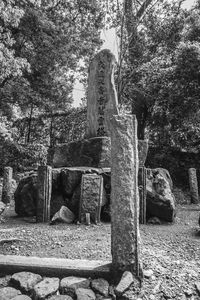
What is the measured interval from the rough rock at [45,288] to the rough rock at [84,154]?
3.60 metres

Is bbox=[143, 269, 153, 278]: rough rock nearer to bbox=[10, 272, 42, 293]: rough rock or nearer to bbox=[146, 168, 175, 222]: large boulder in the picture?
bbox=[10, 272, 42, 293]: rough rock

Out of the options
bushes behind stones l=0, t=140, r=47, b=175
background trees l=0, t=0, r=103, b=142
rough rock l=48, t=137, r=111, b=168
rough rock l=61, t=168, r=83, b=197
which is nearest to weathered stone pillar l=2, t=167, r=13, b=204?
rough rock l=48, t=137, r=111, b=168

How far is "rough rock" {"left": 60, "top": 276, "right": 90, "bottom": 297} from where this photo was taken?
246cm

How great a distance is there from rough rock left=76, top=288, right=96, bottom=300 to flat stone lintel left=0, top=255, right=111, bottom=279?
0.62ft

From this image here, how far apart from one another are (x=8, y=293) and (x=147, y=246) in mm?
1895

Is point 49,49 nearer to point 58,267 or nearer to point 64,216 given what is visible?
point 64,216

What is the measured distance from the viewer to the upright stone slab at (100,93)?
6719mm

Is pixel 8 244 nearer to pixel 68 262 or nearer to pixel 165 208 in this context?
pixel 68 262

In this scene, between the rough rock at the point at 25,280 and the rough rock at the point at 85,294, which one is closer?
the rough rock at the point at 85,294

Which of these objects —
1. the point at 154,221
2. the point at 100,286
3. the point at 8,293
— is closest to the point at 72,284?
the point at 100,286

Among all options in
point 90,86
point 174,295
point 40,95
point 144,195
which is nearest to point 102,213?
point 144,195

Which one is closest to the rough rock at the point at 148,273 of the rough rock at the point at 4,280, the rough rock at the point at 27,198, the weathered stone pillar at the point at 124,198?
the weathered stone pillar at the point at 124,198

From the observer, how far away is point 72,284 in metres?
2.50

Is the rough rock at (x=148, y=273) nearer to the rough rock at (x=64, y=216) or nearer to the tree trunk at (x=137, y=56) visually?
the rough rock at (x=64, y=216)
